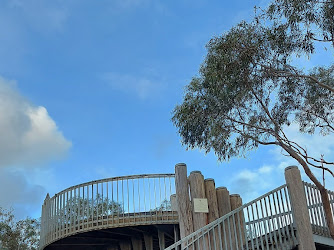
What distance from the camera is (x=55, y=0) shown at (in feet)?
53.1

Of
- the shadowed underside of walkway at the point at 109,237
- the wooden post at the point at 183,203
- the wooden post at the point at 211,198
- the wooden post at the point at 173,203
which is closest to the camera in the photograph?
the wooden post at the point at 183,203

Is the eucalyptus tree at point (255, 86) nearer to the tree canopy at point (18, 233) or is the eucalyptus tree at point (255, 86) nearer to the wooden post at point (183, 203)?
the wooden post at point (183, 203)

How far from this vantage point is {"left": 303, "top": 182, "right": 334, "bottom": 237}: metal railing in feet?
32.5

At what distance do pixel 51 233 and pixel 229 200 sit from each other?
19.8 feet

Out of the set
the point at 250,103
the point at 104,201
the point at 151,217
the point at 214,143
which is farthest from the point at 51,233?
the point at 250,103

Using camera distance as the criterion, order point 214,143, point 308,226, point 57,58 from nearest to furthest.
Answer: point 308,226, point 214,143, point 57,58

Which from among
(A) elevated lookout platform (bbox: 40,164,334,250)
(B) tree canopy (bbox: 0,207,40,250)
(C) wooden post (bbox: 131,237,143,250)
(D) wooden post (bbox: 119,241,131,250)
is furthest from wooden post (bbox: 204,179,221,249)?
(B) tree canopy (bbox: 0,207,40,250)

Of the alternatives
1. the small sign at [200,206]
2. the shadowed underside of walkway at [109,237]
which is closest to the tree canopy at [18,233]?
the shadowed underside of walkway at [109,237]

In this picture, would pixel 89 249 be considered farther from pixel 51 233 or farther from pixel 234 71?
pixel 234 71

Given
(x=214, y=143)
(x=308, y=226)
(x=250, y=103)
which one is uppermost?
(x=250, y=103)

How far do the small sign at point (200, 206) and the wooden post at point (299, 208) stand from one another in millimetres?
1863

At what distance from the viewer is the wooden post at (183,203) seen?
9406 millimetres

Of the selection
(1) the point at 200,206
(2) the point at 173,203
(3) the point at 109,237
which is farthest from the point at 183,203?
(3) the point at 109,237

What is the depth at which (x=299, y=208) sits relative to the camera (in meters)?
9.38
